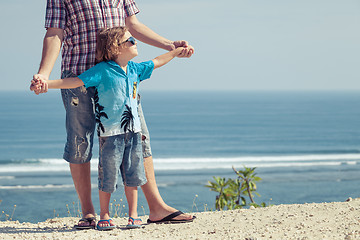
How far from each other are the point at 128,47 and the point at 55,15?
0.65 metres

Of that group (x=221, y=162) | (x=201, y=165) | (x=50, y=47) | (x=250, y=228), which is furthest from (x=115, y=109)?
(x=221, y=162)

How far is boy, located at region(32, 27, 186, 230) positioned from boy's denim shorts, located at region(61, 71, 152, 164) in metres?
0.11

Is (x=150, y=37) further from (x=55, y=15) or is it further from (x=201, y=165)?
(x=201, y=165)

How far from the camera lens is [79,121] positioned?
4.05m

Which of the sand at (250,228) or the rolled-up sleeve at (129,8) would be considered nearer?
the sand at (250,228)

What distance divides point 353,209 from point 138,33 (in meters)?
2.48

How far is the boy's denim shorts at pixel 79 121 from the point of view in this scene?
4035 mm

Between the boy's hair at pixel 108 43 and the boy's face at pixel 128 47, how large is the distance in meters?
0.04

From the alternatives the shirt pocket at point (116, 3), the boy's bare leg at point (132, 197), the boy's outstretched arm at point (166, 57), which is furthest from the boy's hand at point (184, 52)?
the boy's bare leg at point (132, 197)

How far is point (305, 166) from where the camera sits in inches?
1109

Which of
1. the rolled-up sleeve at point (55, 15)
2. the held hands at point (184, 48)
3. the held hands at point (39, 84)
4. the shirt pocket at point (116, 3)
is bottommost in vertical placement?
the held hands at point (39, 84)

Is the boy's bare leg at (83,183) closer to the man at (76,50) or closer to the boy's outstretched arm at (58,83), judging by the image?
the man at (76,50)

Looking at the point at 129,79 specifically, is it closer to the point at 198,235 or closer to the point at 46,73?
the point at 46,73

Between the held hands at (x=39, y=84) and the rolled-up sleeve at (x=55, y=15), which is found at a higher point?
the rolled-up sleeve at (x=55, y=15)
